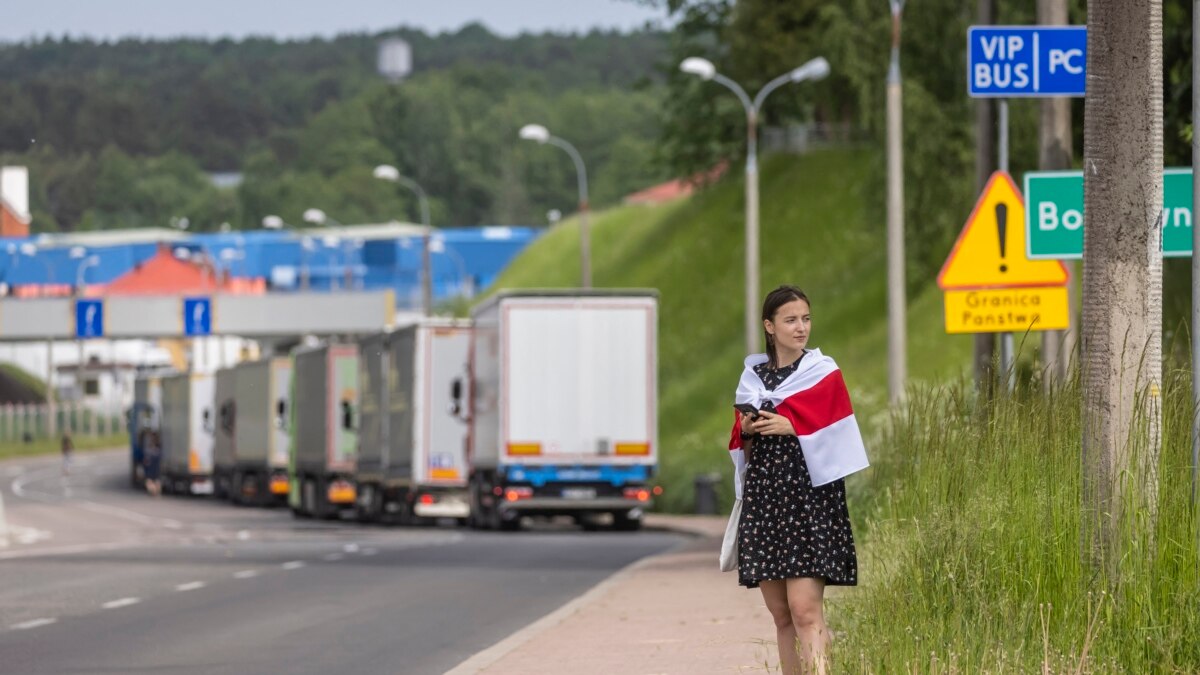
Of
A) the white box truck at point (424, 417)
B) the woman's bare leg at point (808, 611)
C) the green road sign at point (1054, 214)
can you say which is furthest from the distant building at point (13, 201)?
the woman's bare leg at point (808, 611)

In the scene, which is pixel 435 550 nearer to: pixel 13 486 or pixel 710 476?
pixel 710 476

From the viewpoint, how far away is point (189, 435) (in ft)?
213

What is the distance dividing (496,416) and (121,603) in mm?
15771

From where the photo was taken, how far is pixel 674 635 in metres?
14.5

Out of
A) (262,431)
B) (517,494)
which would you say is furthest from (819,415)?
(262,431)

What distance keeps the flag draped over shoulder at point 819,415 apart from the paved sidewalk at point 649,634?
74.1 inches

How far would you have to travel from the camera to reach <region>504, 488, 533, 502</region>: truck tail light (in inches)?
1355

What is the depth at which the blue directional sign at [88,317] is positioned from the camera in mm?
81500

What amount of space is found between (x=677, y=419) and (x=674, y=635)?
47433 millimetres

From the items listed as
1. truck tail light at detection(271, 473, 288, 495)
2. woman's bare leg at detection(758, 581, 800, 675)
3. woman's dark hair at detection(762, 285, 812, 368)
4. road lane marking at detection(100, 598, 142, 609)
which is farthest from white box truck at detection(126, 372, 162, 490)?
woman's dark hair at detection(762, 285, 812, 368)

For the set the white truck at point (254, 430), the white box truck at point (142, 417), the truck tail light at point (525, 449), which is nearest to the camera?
the truck tail light at point (525, 449)

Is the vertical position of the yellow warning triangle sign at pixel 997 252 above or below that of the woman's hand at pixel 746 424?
above

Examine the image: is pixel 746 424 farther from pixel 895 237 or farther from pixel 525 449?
pixel 525 449

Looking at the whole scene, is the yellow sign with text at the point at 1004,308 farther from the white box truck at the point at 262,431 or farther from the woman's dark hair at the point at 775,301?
the white box truck at the point at 262,431
